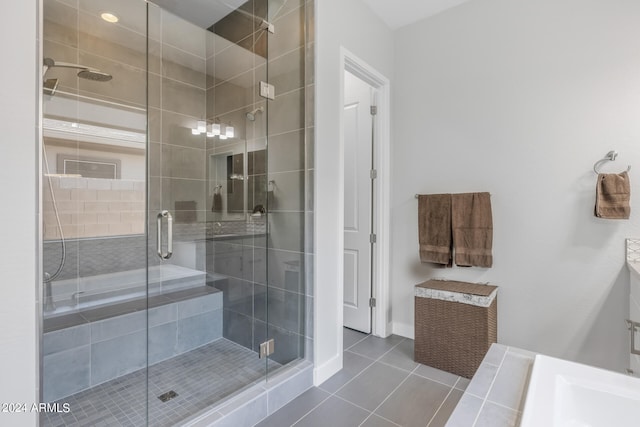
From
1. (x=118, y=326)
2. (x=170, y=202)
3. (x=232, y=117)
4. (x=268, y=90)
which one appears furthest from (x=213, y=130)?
(x=118, y=326)

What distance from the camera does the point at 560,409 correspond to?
712 millimetres

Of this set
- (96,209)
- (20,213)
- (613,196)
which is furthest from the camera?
(96,209)

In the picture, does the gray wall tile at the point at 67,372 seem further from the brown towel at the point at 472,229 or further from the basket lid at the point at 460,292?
the brown towel at the point at 472,229

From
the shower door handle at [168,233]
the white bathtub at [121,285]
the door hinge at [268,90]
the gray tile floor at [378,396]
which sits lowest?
the gray tile floor at [378,396]

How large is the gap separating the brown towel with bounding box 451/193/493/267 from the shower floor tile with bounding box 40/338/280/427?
65.8 inches

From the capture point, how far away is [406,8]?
2637 mm

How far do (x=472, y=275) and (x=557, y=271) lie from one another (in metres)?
0.57

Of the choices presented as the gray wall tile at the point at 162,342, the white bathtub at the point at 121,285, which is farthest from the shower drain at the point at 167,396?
the white bathtub at the point at 121,285

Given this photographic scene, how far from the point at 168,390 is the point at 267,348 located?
668mm

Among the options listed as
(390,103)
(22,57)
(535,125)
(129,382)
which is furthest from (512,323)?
(22,57)

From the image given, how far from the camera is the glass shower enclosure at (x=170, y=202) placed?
6.75 feet

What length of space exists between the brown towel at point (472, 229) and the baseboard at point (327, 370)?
1.22m

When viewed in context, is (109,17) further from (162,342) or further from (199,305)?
(162,342)

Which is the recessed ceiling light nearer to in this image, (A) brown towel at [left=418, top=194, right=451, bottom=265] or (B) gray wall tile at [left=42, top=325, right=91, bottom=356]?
(B) gray wall tile at [left=42, top=325, right=91, bottom=356]
